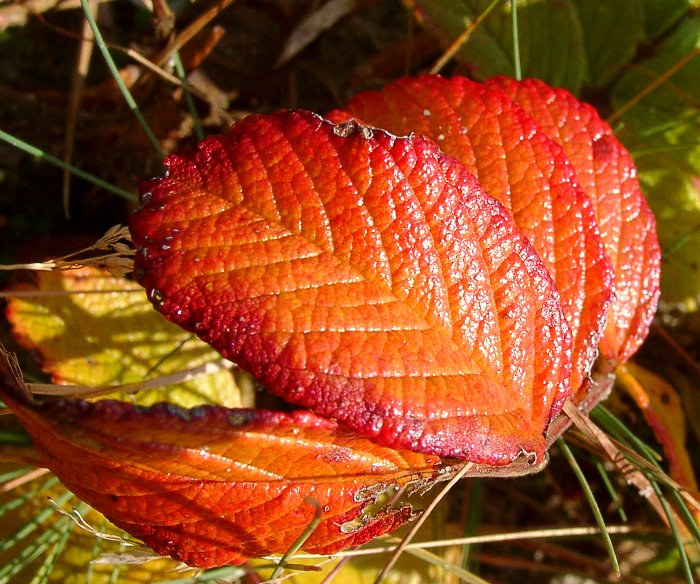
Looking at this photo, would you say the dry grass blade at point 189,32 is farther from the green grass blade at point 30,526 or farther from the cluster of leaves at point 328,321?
the green grass blade at point 30,526

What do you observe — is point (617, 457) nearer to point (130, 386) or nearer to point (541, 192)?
point (541, 192)

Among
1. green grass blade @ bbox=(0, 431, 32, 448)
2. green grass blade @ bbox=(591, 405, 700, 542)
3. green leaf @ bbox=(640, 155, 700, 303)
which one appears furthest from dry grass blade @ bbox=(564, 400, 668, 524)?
green grass blade @ bbox=(0, 431, 32, 448)

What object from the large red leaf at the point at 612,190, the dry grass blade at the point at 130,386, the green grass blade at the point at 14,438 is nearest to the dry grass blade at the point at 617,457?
the large red leaf at the point at 612,190

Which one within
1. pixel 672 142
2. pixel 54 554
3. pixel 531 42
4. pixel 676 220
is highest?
pixel 531 42

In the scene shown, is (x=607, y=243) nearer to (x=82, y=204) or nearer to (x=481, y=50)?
(x=481, y=50)

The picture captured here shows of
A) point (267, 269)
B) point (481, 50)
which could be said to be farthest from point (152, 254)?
point (481, 50)

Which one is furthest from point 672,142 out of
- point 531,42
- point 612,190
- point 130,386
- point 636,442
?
point 130,386
